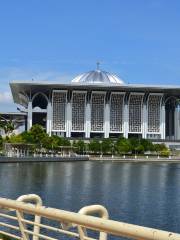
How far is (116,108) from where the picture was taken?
142625 millimetres

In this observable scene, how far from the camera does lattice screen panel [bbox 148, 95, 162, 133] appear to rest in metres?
143

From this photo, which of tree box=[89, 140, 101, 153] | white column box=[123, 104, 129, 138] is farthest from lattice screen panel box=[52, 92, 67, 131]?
tree box=[89, 140, 101, 153]

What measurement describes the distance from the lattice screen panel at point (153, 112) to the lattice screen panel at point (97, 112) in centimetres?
1310

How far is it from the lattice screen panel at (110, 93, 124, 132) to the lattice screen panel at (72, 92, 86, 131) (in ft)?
25.9

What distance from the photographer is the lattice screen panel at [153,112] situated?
470ft

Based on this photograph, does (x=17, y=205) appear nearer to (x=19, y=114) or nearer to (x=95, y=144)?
(x=95, y=144)

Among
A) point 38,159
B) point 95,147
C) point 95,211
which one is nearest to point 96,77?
point 95,147

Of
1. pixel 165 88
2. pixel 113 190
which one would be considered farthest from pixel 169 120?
pixel 113 190

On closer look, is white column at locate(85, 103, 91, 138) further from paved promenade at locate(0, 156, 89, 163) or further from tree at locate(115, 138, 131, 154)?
paved promenade at locate(0, 156, 89, 163)

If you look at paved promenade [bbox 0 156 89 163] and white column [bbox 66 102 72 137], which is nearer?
paved promenade [bbox 0 156 89 163]

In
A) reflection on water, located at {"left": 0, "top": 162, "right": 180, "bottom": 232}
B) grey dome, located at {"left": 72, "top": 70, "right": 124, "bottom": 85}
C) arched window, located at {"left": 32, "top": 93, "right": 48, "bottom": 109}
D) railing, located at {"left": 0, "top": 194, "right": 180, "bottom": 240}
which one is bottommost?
reflection on water, located at {"left": 0, "top": 162, "right": 180, "bottom": 232}

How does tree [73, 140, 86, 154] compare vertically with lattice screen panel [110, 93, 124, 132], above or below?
below

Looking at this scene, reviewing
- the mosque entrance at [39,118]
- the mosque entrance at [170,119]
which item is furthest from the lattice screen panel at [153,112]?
the mosque entrance at [39,118]

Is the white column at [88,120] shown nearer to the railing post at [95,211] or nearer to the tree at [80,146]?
the tree at [80,146]
